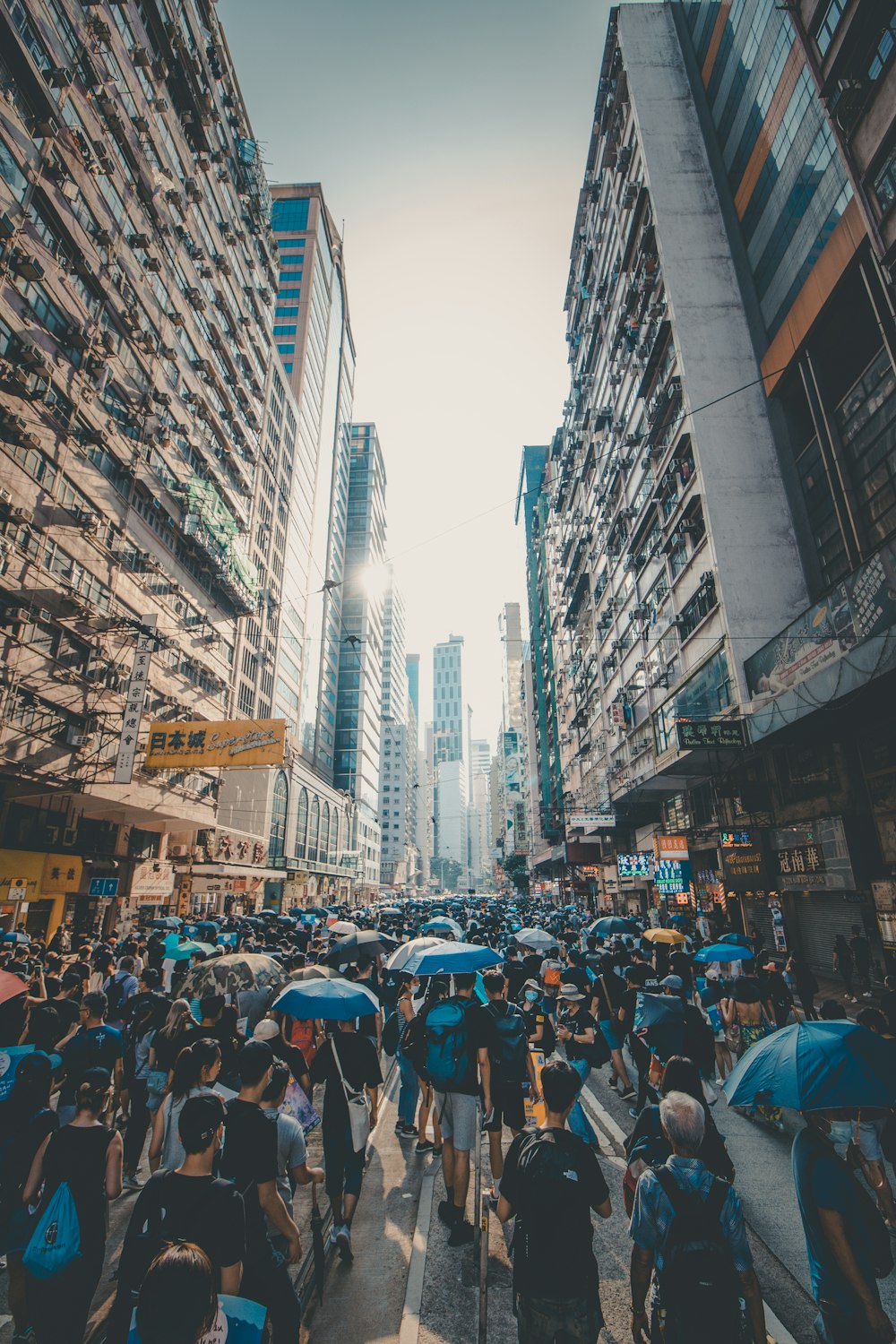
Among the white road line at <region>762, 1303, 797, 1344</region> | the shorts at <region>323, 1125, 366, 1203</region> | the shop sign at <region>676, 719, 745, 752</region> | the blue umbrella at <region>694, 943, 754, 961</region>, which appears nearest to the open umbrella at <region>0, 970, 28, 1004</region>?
the shorts at <region>323, 1125, 366, 1203</region>

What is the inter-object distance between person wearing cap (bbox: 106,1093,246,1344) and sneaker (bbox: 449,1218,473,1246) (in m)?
2.60

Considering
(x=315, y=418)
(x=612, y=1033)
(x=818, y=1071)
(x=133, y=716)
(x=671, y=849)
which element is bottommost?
(x=612, y=1033)

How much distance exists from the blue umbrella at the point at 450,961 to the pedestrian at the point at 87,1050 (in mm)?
2914

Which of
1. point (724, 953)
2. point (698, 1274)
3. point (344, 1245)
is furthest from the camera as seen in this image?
point (724, 953)

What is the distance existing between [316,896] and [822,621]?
5554 centimetres

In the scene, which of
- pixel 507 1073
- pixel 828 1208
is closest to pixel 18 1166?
pixel 507 1073

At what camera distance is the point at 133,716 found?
74.8 feet

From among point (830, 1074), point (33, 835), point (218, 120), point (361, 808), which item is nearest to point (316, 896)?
point (361, 808)

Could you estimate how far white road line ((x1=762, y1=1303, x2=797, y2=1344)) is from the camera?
3.84m

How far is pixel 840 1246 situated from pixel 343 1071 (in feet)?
11.3

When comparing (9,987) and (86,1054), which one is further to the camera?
(9,987)

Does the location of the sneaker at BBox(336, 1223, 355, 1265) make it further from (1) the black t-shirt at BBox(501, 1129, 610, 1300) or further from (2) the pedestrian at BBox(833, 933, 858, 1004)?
(2) the pedestrian at BBox(833, 933, 858, 1004)

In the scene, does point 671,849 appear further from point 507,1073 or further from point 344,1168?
point 344,1168

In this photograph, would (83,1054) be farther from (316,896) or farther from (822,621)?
(316,896)
